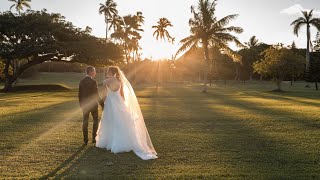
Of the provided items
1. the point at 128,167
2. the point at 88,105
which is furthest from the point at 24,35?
the point at 128,167

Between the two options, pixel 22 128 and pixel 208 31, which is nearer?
pixel 22 128

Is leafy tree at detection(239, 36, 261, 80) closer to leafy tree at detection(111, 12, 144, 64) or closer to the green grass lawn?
leafy tree at detection(111, 12, 144, 64)

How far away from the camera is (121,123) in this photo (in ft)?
31.5

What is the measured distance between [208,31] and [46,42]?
75.8ft

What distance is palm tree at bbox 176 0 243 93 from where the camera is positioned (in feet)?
144

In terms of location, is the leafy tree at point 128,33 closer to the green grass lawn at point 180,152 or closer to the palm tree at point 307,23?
the palm tree at point 307,23

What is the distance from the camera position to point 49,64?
11188 cm

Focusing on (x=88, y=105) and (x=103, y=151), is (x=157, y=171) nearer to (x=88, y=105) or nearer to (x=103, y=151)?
(x=103, y=151)

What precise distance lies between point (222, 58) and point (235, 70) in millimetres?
8074

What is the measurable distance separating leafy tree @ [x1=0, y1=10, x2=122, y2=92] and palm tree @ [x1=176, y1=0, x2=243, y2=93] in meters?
13.0

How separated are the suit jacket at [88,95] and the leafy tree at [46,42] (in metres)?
38.2

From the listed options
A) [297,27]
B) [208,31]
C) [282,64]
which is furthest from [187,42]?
[297,27]

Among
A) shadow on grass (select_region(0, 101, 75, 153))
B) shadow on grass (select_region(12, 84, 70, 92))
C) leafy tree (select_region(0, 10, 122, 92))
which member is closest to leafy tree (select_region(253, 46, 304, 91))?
leafy tree (select_region(0, 10, 122, 92))

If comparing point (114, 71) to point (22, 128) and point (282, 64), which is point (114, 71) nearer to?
point (22, 128)
